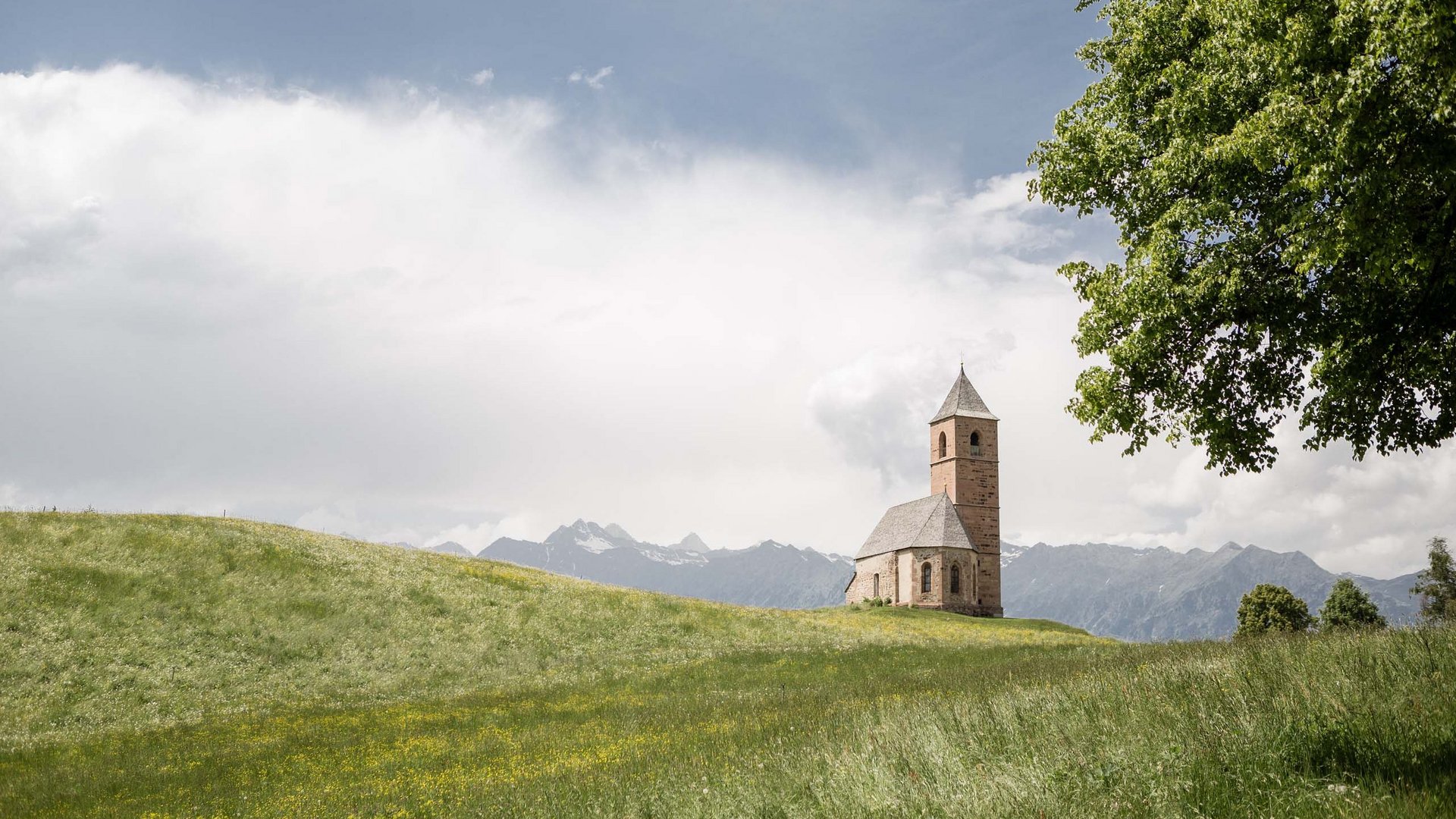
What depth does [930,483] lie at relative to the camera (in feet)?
301

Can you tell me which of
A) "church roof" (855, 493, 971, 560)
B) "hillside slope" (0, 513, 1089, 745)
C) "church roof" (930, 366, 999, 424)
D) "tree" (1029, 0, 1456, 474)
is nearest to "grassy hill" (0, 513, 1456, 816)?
"hillside slope" (0, 513, 1089, 745)

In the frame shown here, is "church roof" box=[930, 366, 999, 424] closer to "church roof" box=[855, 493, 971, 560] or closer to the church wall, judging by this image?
"church roof" box=[855, 493, 971, 560]

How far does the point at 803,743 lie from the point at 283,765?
39.0 ft

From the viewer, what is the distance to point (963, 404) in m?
90.6

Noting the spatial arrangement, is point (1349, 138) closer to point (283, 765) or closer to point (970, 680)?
point (970, 680)

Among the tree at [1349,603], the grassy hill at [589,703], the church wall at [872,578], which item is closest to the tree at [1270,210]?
the grassy hill at [589,703]

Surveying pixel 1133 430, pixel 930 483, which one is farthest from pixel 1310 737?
pixel 930 483

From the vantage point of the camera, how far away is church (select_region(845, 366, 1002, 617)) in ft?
260

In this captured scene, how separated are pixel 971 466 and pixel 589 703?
2695 inches

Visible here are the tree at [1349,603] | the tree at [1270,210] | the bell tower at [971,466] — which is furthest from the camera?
the bell tower at [971,466]

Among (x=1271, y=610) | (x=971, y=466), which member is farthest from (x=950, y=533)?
(x=1271, y=610)

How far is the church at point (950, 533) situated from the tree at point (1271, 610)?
2024 centimetres

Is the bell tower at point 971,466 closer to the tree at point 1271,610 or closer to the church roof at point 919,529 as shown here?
the church roof at point 919,529

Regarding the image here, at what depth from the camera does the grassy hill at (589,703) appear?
8266mm
